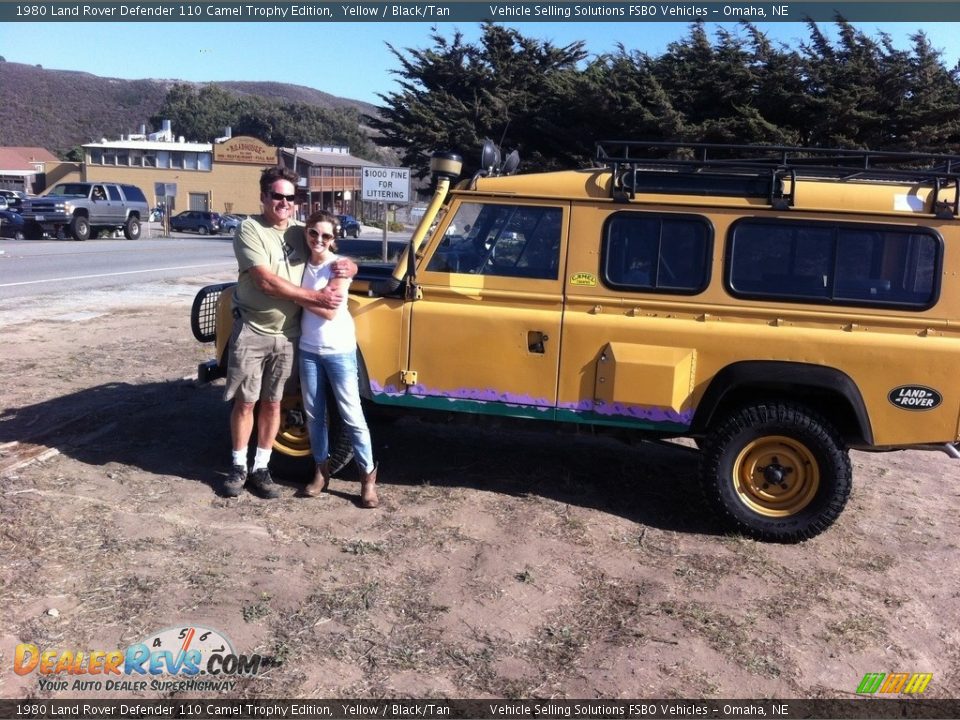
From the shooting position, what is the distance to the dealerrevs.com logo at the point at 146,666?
11.5 feet

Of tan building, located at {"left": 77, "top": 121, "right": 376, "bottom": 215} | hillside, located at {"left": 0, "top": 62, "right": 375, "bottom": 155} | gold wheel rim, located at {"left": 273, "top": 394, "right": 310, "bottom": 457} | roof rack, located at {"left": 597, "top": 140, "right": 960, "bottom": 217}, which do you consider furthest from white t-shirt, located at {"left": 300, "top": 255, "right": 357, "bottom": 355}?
hillside, located at {"left": 0, "top": 62, "right": 375, "bottom": 155}

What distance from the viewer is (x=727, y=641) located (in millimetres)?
4062

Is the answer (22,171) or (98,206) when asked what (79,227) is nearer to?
(98,206)

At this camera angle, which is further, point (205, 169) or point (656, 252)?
point (205, 169)

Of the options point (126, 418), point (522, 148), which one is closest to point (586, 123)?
point (522, 148)

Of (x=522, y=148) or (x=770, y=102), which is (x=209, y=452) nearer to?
(x=770, y=102)

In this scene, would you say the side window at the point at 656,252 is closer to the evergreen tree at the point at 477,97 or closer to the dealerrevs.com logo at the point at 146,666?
the dealerrevs.com logo at the point at 146,666

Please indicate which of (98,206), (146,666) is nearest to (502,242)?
(146,666)

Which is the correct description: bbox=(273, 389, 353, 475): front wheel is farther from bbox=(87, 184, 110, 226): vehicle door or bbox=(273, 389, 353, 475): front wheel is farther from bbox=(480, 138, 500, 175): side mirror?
bbox=(87, 184, 110, 226): vehicle door

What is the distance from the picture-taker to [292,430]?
5.91 m

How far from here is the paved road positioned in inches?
641

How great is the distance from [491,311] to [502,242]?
0.43 metres

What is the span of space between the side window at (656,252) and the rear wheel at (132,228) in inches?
1250

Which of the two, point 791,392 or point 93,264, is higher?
point 791,392
